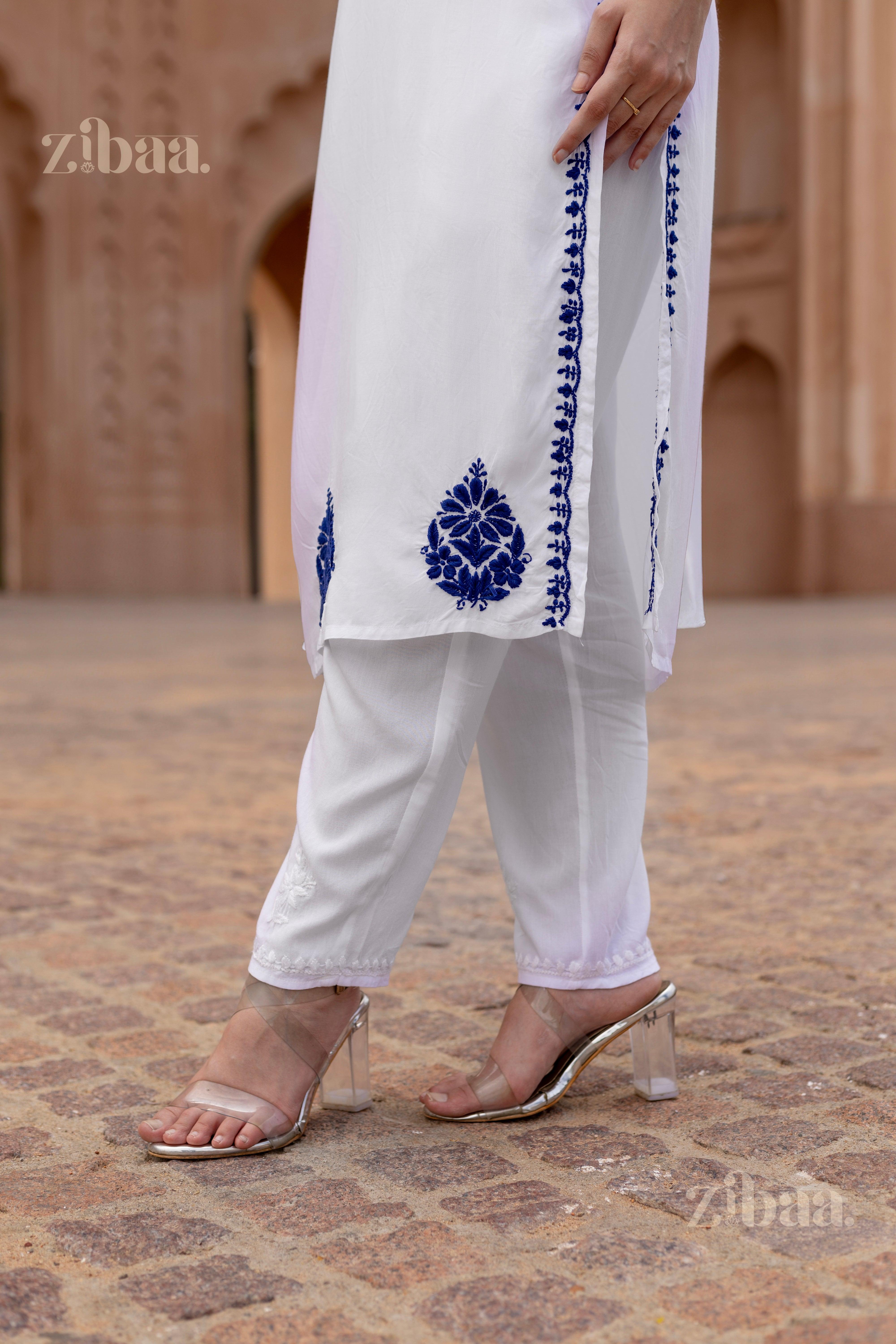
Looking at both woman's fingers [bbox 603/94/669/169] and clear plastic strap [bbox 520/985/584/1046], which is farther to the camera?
clear plastic strap [bbox 520/985/584/1046]

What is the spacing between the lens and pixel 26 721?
16.5 ft

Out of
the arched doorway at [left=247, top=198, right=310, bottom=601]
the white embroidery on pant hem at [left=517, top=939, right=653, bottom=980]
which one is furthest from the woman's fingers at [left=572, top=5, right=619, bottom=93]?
the arched doorway at [left=247, top=198, right=310, bottom=601]

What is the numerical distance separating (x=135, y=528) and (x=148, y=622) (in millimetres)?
5760

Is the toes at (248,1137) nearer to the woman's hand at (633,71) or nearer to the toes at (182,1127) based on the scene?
the toes at (182,1127)

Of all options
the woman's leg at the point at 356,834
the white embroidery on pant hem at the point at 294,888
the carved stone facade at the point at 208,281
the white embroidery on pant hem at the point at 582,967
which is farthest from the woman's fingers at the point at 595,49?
the carved stone facade at the point at 208,281

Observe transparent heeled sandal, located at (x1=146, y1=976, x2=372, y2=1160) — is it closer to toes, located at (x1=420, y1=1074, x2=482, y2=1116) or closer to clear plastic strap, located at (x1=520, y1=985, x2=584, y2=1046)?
toes, located at (x1=420, y1=1074, x2=482, y2=1116)

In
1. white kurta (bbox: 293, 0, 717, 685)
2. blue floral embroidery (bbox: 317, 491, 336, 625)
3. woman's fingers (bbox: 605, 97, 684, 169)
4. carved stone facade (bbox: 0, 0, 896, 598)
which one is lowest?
blue floral embroidery (bbox: 317, 491, 336, 625)

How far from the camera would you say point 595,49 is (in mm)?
1402

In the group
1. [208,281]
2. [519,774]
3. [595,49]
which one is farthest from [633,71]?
[208,281]

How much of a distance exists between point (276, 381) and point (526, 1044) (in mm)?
18664

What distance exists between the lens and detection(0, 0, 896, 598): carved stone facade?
1598 cm

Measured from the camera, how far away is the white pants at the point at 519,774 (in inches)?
56.8

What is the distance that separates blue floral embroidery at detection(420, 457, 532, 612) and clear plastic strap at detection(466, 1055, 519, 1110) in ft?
1.68

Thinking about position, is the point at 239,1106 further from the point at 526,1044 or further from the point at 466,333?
the point at 466,333
